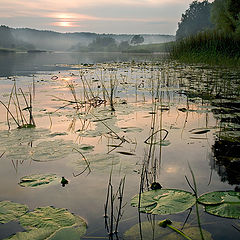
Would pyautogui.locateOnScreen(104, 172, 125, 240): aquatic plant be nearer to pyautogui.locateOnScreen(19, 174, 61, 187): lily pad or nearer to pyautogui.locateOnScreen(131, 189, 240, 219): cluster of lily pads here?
pyautogui.locateOnScreen(131, 189, 240, 219): cluster of lily pads

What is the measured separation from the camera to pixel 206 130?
295 centimetres

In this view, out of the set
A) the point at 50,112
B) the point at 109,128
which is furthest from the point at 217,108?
the point at 50,112

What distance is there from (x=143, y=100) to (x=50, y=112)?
1557mm

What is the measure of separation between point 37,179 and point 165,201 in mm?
808

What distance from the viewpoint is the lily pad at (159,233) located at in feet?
4.24

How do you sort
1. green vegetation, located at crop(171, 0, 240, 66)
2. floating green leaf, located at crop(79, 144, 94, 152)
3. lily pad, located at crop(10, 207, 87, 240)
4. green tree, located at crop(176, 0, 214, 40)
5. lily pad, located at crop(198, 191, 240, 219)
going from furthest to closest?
green tree, located at crop(176, 0, 214, 40)
green vegetation, located at crop(171, 0, 240, 66)
floating green leaf, located at crop(79, 144, 94, 152)
lily pad, located at crop(198, 191, 240, 219)
lily pad, located at crop(10, 207, 87, 240)

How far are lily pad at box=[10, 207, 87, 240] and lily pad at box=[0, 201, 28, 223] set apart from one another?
5 cm

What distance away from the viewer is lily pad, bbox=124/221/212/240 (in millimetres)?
1292

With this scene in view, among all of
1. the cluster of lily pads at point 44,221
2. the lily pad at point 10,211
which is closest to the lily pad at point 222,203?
the cluster of lily pads at point 44,221

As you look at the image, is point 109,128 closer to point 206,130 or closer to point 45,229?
point 206,130

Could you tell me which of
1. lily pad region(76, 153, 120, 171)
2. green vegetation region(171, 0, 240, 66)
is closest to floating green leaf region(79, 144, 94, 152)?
lily pad region(76, 153, 120, 171)

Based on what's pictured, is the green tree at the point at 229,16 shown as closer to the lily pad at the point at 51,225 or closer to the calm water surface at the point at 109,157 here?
the calm water surface at the point at 109,157

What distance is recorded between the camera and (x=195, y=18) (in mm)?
67625

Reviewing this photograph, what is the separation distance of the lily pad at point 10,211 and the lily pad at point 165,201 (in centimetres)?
55
